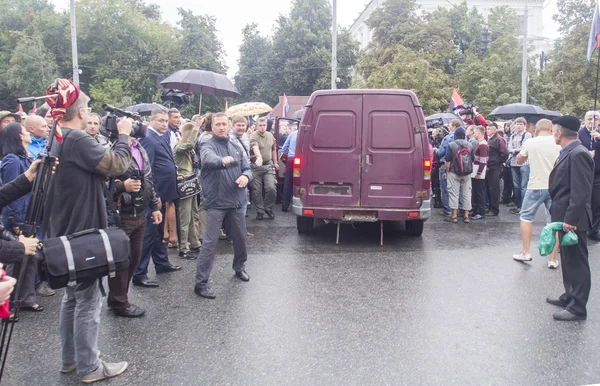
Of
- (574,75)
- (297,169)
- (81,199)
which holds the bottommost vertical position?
(297,169)

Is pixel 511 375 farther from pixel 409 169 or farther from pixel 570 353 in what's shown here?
pixel 409 169

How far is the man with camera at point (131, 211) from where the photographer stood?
4688 mm

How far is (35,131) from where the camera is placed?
5555 millimetres

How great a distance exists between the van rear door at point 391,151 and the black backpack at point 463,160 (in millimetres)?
2446

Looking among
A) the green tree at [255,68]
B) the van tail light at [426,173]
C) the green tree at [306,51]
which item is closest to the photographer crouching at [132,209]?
the van tail light at [426,173]

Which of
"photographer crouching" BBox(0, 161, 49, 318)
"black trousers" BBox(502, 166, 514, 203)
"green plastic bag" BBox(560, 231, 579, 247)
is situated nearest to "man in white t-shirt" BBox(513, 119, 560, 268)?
"green plastic bag" BBox(560, 231, 579, 247)

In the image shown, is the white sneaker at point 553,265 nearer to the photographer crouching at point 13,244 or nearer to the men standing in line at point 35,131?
the photographer crouching at point 13,244

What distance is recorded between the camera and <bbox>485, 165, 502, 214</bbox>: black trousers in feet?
34.8

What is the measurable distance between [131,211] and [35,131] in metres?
1.73

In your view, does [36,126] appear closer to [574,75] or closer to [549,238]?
[549,238]

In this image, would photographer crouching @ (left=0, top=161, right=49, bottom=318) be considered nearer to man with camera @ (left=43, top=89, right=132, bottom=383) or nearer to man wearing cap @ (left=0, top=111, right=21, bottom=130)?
man with camera @ (left=43, top=89, right=132, bottom=383)

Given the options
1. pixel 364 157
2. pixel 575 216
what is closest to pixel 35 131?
pixel 364 157

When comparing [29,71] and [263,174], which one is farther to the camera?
[29,71]

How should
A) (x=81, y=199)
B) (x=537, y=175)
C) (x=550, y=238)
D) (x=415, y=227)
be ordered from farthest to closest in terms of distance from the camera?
(x=415, y=227), (x=537, y=175), (x=550, y=238), (x=81, y=199)
